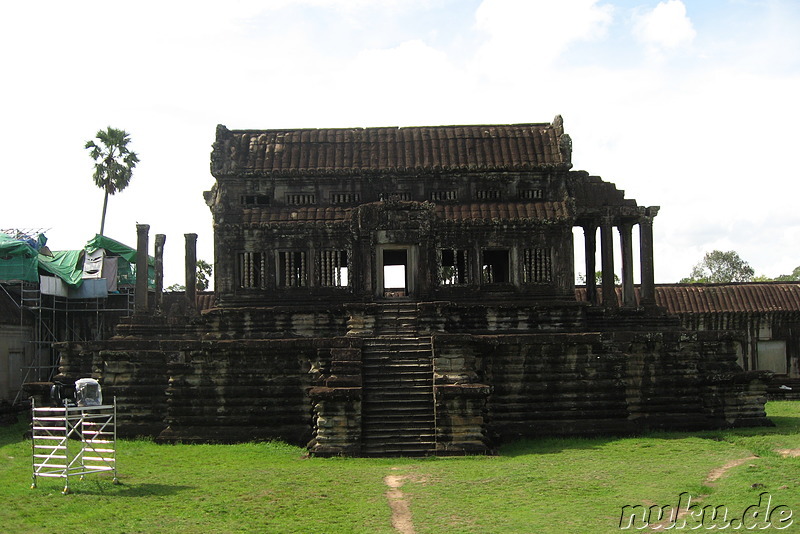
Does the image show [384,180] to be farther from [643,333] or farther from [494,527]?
[494,527]

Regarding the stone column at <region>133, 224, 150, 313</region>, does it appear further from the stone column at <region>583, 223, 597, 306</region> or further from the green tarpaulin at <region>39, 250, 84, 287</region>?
the stone column at <region>583, 223, 597, 306</region>

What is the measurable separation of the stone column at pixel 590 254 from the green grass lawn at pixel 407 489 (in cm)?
1072

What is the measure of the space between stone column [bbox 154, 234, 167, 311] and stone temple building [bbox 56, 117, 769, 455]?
1653 mm

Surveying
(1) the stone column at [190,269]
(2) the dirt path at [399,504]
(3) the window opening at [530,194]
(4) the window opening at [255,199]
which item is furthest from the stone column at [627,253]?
(2) the dirt path at [399,504]

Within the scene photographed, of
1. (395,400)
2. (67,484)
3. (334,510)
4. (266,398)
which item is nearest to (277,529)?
(334,510)

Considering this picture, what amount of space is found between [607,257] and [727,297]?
11390 mm

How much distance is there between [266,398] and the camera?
71.1 ft

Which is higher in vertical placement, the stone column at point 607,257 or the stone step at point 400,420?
the stone column at point 607,257

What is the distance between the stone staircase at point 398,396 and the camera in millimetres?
18969

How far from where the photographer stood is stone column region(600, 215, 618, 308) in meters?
27.5

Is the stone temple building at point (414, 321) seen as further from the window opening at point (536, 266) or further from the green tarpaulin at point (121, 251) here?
the green tarpaulin at point (121, 251)

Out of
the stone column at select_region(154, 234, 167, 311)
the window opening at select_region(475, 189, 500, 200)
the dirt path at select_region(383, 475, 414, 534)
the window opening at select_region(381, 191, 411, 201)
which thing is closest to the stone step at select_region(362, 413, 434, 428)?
the dirt path at select_region(383, 475, 414, 534)

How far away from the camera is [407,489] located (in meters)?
14.7

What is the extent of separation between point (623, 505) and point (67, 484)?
9.05 metres
